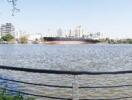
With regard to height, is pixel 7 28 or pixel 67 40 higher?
pixel 67 40

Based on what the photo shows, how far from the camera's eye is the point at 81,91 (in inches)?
944

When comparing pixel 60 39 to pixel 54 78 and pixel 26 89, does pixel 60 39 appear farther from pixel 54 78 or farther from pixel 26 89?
pixel 54 78

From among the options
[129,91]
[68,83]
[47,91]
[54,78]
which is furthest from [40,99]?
[54,78]

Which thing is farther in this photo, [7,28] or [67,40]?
[7,28]

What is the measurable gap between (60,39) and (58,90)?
1789 centimetres

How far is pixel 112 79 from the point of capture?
105 feet

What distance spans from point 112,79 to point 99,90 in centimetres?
781

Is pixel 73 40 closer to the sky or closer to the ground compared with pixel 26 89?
closer to the sky

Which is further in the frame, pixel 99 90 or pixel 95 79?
pixel 95 79

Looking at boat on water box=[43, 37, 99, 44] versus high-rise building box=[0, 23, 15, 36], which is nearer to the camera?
boat on water box=[43, 37, 99, 44]

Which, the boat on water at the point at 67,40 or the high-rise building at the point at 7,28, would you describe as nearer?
the boat on water at the point at 67,40

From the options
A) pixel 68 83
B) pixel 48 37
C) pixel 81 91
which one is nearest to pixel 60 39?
pixel 48 37

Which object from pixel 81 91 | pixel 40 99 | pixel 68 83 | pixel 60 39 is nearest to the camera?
pixel 60 39

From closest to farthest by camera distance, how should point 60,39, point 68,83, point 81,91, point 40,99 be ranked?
point 60,39, point 40,99, point 81,91, point 68,83
